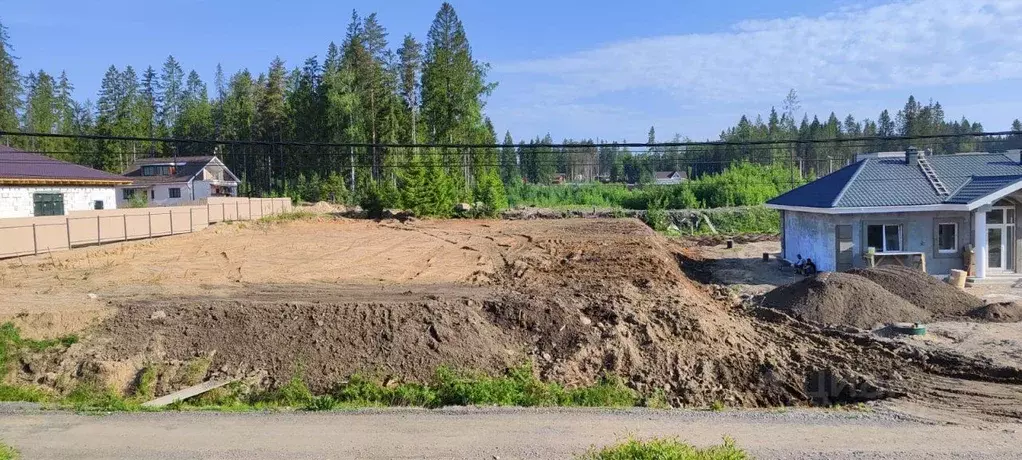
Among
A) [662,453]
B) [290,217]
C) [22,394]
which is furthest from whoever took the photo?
[290,217]

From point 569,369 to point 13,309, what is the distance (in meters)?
12.6

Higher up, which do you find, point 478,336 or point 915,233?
point 915,233

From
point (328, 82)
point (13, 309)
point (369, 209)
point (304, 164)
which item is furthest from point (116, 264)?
point (304, 164)

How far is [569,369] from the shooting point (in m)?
14.4

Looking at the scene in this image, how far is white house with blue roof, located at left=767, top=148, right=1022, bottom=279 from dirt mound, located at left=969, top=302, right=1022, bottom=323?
509cm

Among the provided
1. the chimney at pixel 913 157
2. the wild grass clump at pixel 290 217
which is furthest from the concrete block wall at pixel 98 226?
the chimney at pixel 913 157

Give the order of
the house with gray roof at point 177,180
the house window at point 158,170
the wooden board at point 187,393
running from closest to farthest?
the wooden board at point 187,393
the house with gray roof at point 177,180
the house window at point 158,170

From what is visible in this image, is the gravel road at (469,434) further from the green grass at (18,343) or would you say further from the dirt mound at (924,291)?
the dirt mound at (924,291)

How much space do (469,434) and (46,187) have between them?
3240cm

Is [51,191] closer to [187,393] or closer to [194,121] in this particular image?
[187,393]

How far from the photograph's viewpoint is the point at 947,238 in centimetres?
2302

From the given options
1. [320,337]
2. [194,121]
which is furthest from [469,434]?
[194,121]

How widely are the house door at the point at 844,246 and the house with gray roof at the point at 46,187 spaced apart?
99.6 feet

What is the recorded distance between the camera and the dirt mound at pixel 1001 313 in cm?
1719
